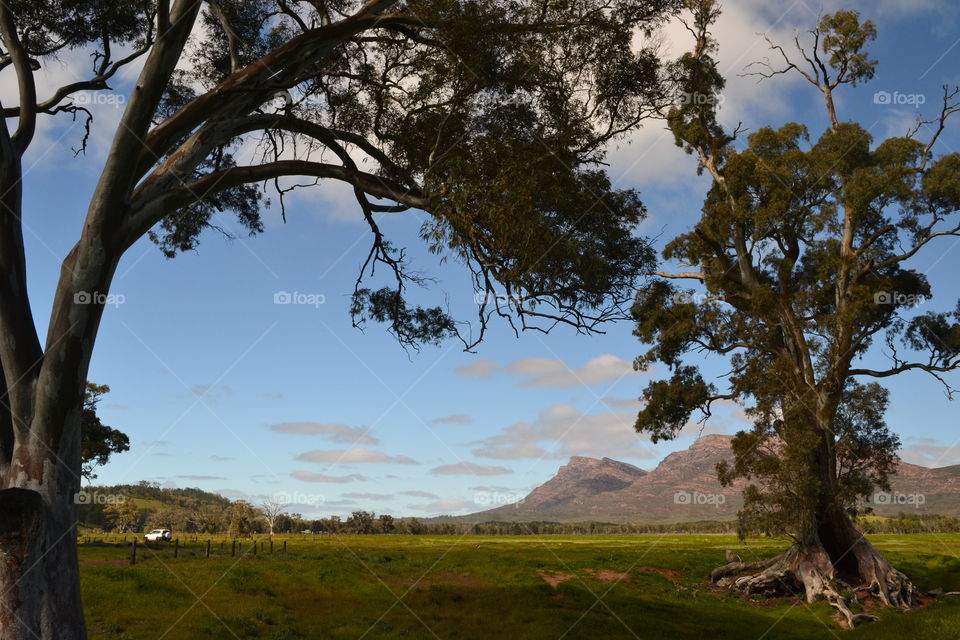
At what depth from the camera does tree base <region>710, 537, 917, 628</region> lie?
80.6ft

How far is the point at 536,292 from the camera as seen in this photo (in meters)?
10.7

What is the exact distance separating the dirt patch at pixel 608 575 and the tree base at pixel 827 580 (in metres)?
4.46

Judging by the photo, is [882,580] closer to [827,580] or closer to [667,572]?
[827,580]

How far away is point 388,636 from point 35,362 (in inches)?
406

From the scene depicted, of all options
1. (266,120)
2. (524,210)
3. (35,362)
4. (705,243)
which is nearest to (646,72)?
(524,210)

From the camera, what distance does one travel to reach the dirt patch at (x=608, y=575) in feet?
96.4

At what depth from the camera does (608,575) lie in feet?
101

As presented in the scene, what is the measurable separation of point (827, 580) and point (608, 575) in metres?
9.02

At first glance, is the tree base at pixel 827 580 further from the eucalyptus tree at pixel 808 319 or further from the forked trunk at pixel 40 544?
the forked trunk at pixel 40 544

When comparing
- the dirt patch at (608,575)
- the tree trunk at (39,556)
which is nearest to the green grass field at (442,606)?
the dirt patch at (608,575)

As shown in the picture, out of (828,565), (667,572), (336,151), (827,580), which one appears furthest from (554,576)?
(336,151)

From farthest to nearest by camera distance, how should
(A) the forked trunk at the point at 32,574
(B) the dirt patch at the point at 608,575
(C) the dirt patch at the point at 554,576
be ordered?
(B) the dirt patch at the point at 608,575, (C) the dirt patch at the point at 554,576, (A) the forked trunk at the point at 32,574

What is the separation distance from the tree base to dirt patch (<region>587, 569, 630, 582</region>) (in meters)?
4.46

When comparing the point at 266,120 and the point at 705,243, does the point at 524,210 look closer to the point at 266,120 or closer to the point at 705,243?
the point at 266,120
